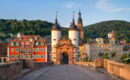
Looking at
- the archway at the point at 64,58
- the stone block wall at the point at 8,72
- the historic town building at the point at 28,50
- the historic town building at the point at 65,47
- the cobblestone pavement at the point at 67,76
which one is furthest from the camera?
the archway at the point at 64,58

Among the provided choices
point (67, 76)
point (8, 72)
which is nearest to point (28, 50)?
point (67, 76)

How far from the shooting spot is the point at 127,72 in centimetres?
1375

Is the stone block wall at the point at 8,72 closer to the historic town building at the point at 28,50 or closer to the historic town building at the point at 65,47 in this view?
the historic town building at the point at 28,50

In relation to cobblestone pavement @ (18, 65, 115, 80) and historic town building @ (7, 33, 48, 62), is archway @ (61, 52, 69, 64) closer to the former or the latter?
historic town building @ (7, 33, 48, 62)

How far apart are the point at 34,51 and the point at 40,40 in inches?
192

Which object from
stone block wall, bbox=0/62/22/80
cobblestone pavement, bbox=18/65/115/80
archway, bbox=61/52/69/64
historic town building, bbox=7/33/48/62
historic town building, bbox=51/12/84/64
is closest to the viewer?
stone block wall, bbox=0/62/22/80

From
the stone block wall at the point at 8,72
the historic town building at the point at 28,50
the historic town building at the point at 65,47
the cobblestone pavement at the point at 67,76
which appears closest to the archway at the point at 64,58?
the historic town building at the point at 65,47

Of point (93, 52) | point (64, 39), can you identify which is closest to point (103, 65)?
point (64, 39)

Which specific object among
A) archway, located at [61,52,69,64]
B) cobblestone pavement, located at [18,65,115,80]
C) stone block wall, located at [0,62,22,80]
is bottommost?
archway, located at [61,52,69,64]

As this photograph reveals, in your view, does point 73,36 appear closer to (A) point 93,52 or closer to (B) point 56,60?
(B) point 56,60

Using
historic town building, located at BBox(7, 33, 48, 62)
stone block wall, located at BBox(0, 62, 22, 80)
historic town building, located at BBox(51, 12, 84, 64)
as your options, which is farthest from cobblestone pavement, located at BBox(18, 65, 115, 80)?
historic town building, located at BBox(7, 33, 48, 62)

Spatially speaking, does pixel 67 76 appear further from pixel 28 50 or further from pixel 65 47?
pixel 28 50

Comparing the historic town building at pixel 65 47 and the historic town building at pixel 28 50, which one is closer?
the historic town building at pixel 28 50

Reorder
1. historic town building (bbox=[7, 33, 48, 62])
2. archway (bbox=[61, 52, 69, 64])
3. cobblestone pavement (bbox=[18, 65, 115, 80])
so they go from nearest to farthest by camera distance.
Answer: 1. cobblestone pavement (bbox=[18, 65, 115, 80])
2. historic town building (bbox=[7, 33, 48, 62])
3. archway (bbox=[61, 52, 69, 64])
